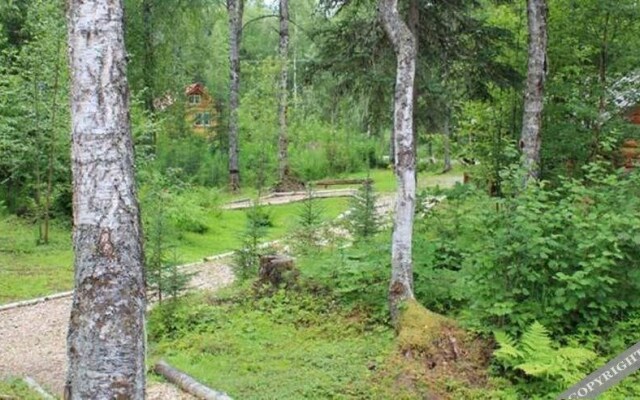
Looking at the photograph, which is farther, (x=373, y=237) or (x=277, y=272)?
(x=373, y=237)

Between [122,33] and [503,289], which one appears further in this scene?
[503,289]

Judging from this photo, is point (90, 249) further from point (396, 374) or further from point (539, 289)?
point (539, 289)

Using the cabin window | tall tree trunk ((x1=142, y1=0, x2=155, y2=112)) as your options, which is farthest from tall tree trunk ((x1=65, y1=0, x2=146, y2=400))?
the cabin window

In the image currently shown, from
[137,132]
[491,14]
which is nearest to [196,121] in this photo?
[137,132]

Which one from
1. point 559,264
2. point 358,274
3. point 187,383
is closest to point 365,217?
point 358,274

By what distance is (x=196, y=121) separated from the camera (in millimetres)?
31141

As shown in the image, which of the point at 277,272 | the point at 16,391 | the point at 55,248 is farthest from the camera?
the point at 55,248

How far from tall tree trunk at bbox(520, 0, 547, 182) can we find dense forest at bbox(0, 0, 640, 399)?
0.10 ft

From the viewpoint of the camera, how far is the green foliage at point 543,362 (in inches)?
203

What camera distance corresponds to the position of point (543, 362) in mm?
5234

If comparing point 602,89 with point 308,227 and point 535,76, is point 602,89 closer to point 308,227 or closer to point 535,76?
point 535,76

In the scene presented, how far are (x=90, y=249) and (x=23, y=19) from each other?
19.0 metres

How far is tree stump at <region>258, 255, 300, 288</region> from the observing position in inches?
345

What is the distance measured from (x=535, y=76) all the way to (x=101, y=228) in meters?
6.80
